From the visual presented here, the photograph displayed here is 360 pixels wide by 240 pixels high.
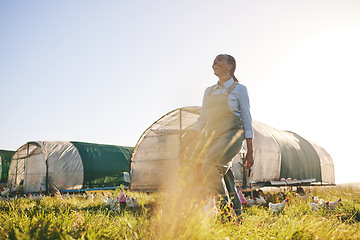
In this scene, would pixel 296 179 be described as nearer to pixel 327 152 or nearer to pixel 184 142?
pixel 327 152

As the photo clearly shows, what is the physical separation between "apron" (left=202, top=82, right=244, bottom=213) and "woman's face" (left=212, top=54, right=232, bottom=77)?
8.7 inches

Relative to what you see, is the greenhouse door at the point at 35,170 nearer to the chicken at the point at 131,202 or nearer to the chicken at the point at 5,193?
the chicken at the point at 5,193

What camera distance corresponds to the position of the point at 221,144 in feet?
10.9

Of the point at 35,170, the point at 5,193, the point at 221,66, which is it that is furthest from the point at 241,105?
the point at 35,170

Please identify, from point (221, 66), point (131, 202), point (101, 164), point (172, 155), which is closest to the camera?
point (221, 66)

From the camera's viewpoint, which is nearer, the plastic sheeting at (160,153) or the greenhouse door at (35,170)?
the plastic sheeting at (160,153)

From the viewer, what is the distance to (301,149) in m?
13.6

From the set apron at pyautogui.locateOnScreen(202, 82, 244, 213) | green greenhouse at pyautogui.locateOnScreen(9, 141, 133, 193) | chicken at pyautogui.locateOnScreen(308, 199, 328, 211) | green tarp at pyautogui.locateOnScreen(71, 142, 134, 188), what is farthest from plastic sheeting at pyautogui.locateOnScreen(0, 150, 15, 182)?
apron at pyautogui.locateOnScreen(202, 82, 244, 213)

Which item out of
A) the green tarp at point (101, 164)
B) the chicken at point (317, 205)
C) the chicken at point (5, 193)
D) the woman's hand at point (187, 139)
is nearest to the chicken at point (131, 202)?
the woman's hand at point (187, 139)

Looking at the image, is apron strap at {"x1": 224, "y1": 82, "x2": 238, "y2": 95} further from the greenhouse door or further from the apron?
the greenhouse door

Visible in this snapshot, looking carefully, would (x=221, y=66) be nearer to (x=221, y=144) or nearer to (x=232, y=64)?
(x=232, y=64)

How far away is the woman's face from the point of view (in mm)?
3686

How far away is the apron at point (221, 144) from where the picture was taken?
3283 mm

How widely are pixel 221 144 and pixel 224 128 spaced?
0.70 ft
